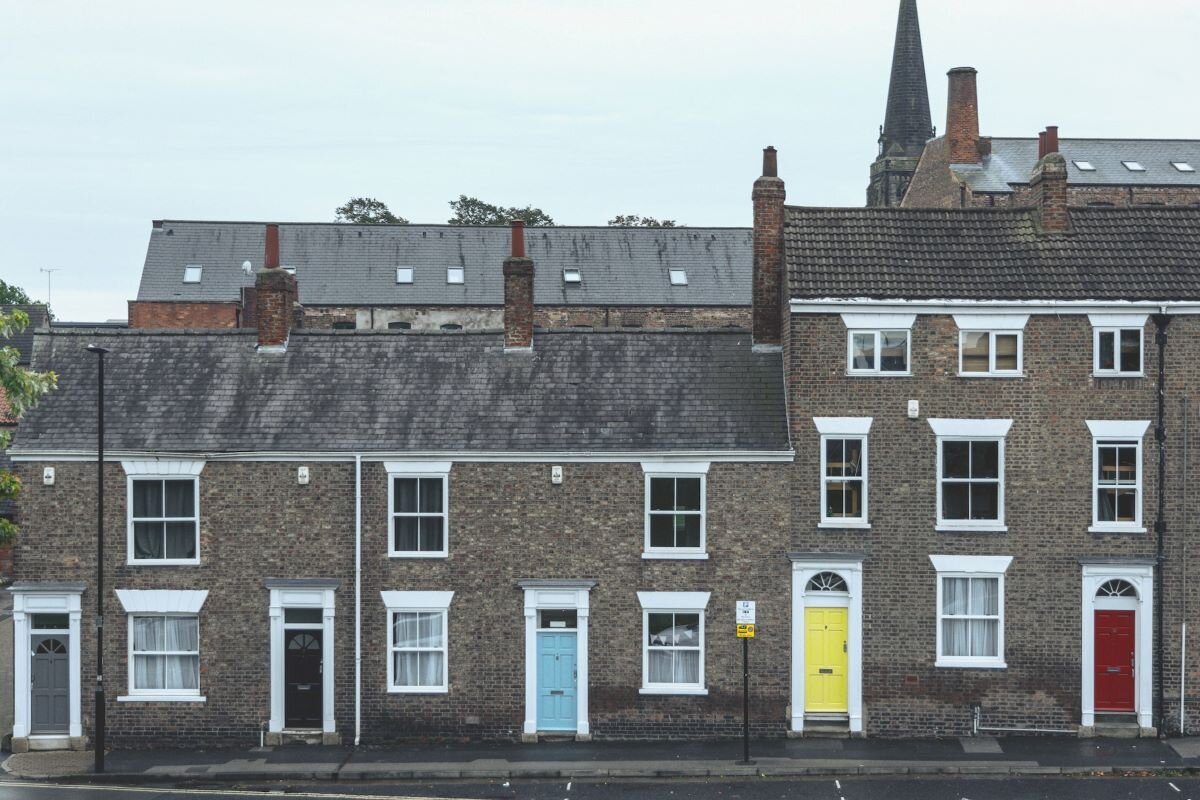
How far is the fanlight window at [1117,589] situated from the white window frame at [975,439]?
2.21 m

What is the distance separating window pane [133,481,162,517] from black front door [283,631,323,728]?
3.56m

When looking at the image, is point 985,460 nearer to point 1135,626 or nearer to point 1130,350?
point 1130,350

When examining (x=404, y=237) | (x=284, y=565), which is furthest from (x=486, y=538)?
(x=404, y=237)

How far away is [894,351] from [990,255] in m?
2.99

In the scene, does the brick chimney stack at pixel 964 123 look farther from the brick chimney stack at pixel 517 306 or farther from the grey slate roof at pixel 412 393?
the brick chimney stack at pixel 517 306

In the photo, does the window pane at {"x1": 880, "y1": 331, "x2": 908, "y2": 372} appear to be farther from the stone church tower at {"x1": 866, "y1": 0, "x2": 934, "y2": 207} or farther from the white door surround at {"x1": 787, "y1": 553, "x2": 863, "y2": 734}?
the stone church tower at {"x1": 866, "y1": 0, "x2": 934, "y2": 207}

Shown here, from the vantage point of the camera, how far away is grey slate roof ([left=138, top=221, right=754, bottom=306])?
64.5 m

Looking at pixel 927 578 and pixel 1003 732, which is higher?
pixel 927 578

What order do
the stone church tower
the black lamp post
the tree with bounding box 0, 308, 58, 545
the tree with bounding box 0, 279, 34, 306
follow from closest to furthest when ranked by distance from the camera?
the tree with bounding box 0, 308, 58, 545 < the black lamp post < the stone church tower < the tree with bounding box 0, 279, 34, 306

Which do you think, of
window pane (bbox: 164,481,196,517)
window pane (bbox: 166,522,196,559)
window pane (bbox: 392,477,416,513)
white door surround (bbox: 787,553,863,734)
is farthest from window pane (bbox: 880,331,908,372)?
window pane (bbox: 166,522,196,559)

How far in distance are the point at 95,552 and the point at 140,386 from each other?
3526 millimetres

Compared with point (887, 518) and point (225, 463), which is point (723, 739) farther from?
point (225, 463)

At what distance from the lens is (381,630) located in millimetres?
24578

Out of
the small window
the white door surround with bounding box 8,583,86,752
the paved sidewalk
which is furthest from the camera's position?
the small window
